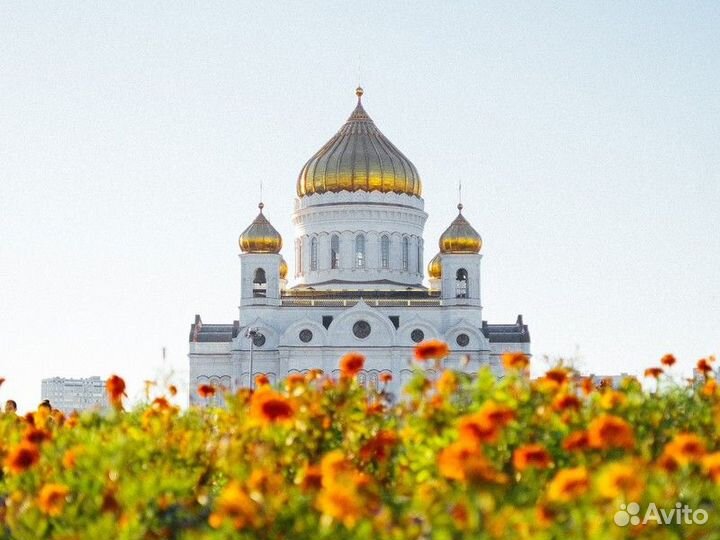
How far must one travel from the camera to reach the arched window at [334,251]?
176 feet

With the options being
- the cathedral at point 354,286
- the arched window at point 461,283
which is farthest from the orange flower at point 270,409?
the arched window at point 461,283

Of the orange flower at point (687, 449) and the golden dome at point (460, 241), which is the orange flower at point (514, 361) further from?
the golden dome at point (460, 241)

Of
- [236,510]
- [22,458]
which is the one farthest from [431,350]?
[22,458]

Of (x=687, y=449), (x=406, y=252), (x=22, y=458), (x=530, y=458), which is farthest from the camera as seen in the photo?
(x=406, y=252)

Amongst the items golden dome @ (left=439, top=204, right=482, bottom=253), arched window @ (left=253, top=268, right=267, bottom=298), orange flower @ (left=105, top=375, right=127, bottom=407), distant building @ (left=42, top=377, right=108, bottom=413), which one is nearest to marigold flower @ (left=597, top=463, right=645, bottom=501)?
orange flower @ (left=105, top=375, right=127, bottom=407)

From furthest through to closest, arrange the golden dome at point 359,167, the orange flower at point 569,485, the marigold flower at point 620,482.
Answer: the golden dome at point 359,167 → the orange flower at point 569,485 → the marigold flower at point 620,482

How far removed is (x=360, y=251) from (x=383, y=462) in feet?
152

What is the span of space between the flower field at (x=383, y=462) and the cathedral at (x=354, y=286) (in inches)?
1560

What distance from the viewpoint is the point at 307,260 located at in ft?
178

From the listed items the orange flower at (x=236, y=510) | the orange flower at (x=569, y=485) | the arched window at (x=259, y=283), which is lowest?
the orange flower at (x=236, y=510)

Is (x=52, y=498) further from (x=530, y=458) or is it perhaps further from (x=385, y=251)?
(x=385, y=251)

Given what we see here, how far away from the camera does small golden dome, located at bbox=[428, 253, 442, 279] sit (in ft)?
180

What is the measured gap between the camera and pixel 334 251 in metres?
53.9

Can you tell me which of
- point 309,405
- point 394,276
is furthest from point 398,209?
point 309,405
